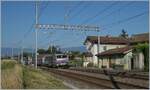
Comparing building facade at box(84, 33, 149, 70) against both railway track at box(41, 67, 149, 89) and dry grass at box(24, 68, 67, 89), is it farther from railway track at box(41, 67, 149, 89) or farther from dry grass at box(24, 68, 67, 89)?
dry grass at box(24, 68, 67, 89)

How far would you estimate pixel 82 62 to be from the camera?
→ 79.9 meters

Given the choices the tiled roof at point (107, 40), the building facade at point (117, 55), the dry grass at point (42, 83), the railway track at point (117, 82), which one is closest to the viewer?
the dry grass at point (42, 83)

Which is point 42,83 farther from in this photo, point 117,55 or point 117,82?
point 117,55

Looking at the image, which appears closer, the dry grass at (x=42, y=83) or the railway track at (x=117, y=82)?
the dry grass at (x=42, y=83)

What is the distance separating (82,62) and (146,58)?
33.7 m

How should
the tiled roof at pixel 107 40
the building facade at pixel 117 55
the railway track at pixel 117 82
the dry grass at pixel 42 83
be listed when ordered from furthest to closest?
the tiled roof at pixel 107 40 → the building facade at pixel 117 55 → the railway track at pixel 117 82 → the dry grass at pixel 42 83

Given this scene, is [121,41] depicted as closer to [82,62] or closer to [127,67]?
[82,62]

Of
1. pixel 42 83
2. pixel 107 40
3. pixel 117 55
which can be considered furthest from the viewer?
pixel 107 40

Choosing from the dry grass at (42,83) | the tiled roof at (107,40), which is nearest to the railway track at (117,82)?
the dry grass at (42,83)

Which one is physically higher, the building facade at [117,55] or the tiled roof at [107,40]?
the tiled roof at [107,40]

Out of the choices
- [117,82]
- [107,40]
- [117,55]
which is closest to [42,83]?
[117,82]

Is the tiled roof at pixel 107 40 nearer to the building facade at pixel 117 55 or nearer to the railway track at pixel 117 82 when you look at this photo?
the building facade at pixel 117 55

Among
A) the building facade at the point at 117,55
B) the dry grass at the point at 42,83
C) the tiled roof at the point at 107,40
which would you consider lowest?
the dry grass at the point at 42,83

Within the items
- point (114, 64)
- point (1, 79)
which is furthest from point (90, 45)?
Result: point (1, 79)
